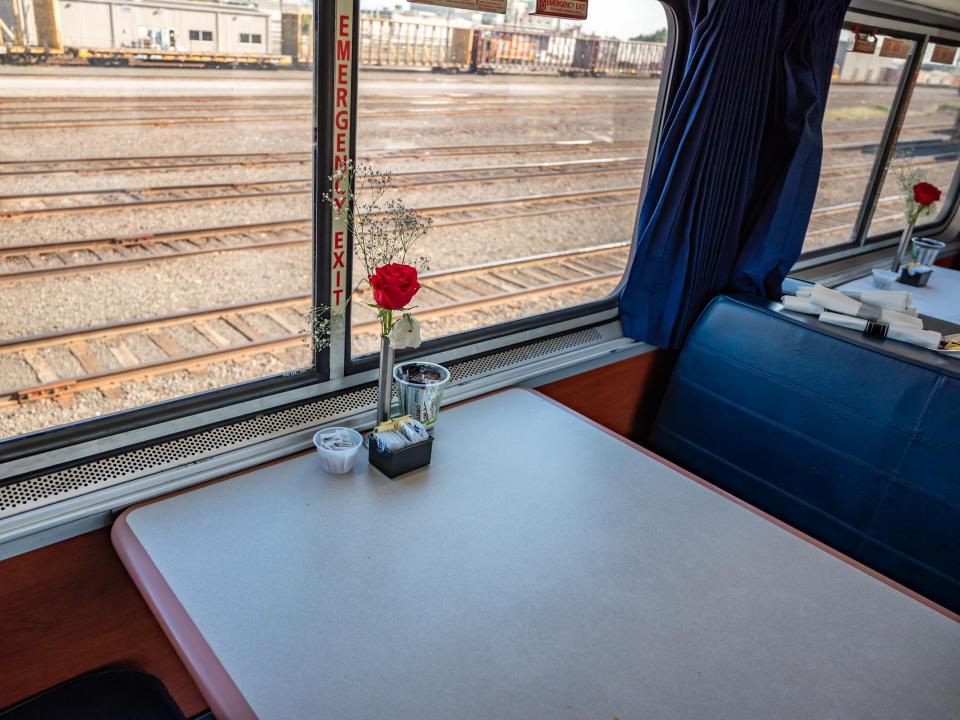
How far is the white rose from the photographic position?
162 centimetres

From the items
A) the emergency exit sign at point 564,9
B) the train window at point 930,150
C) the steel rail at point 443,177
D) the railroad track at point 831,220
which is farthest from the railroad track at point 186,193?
the railroad track at point 831,220

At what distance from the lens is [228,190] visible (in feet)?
14.6

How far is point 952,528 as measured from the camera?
177 cm

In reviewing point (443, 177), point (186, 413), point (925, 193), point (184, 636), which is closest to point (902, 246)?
point (925, 193)

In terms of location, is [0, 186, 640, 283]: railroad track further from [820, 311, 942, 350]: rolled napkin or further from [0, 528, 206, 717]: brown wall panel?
[0, 528, 206, 717]: brown wall panel

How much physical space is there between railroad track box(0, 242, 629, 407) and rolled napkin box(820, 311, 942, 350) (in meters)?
1.68

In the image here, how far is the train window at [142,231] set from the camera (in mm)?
2705

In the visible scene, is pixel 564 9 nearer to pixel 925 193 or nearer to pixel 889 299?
pixel 889 299

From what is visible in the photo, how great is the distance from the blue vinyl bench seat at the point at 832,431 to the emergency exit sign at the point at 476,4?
46.0 inches

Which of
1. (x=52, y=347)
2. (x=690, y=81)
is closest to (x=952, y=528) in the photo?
(x=690, y=81)

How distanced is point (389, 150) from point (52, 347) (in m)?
3.03

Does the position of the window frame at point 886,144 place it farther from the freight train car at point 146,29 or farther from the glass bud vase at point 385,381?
the freight train car at point 146,29

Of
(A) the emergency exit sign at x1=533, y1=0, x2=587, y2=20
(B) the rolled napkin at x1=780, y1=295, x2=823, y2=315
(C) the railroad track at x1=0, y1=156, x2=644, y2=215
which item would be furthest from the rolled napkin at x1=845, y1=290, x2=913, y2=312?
(C) the railroad track at x1=0, y1=156, x2=644, y2=215

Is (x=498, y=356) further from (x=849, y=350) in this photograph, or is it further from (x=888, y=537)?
(x=888, y=537)
